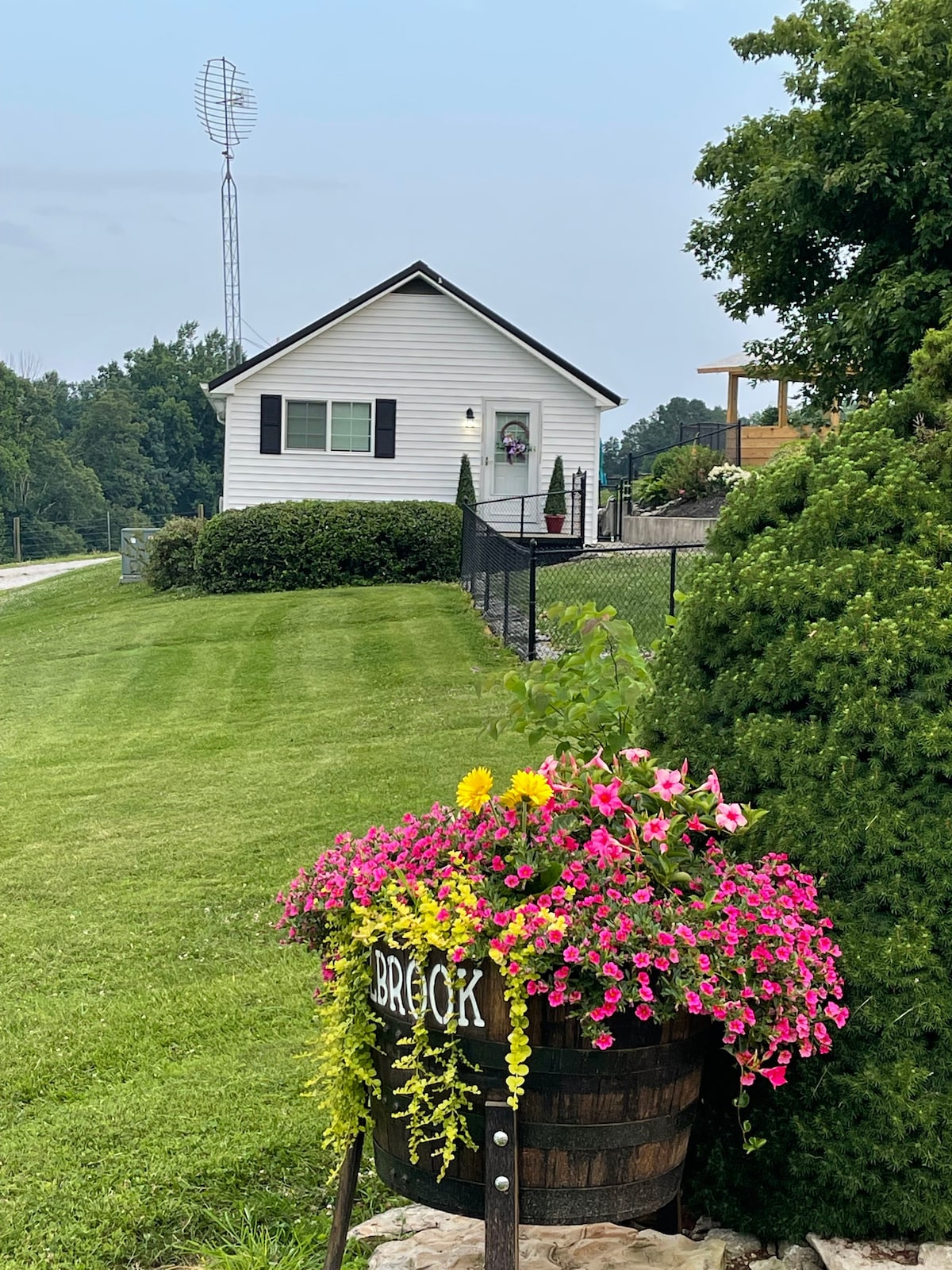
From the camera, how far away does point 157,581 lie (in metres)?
18.3

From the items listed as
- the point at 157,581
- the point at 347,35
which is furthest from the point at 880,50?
the point at 157,581

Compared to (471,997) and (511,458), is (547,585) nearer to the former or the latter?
(511,458)

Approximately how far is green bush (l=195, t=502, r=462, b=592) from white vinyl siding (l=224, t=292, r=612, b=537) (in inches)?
117

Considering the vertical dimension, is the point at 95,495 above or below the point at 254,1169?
above

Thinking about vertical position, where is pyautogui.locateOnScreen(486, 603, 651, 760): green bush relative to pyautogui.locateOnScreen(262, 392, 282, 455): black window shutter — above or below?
below

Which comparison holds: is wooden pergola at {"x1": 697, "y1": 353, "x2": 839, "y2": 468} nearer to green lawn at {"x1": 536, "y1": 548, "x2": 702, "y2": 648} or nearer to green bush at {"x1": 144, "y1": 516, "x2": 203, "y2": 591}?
green lawn at {"x1": 536, "y1": 548, "x2": 702, "y2": 648}

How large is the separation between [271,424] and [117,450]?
5726 cm

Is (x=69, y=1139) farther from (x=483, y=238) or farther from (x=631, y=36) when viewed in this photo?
(x=483, y=238)

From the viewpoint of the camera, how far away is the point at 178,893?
16.4ft

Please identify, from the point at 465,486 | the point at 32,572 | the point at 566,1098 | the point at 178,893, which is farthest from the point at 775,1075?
the point at 32,572

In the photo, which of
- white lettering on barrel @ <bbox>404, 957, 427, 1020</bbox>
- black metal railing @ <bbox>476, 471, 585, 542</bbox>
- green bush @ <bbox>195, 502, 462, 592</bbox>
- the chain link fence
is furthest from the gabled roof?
the chain link fence

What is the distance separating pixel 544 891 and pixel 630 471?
2389 centimetres

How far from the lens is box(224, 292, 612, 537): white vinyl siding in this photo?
65.9 feet

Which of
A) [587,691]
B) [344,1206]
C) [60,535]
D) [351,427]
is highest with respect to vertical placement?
[351,427]
